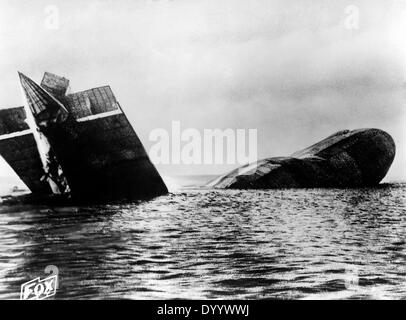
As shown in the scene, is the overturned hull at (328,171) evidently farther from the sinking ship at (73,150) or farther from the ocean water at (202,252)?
the ocean water at (202,252)

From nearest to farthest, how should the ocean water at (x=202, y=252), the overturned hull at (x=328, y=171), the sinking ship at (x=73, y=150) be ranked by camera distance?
the ocean water at (x=202, y=252) < the sinking ship at (x=73, y=150) < the overturned hull at (x=328, y=171)

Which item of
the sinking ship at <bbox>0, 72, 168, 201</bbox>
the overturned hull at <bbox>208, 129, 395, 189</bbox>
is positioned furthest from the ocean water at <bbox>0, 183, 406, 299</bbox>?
the overturned hull at <bbox>208, 129, 395, 189</bbox>

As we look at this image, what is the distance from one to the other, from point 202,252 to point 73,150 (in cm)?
363

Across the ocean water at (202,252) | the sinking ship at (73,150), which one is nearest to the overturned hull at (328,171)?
the sinking ship at (73,150)

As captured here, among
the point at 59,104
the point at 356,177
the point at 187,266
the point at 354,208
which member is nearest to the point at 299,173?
the point at 356,177

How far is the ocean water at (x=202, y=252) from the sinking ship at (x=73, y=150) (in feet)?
1.85

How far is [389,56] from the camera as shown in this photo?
770cm

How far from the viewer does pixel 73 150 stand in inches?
381

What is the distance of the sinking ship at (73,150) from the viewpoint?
362 inches

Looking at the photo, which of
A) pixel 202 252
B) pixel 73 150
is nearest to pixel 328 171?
pixel 73 150

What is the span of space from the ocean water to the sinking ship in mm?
565

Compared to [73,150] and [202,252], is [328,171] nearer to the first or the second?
[73,150]

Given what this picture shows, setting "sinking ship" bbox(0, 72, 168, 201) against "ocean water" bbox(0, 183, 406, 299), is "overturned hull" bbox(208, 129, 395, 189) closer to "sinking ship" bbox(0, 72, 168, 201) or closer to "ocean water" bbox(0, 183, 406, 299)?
"sinking ship" bbox(0, 72, 168, 201)

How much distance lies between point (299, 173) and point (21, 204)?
8699mm
